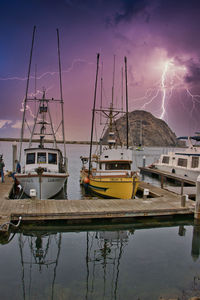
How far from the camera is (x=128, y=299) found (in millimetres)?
7332

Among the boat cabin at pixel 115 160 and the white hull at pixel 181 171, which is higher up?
the boat cabin at pixel 115 160

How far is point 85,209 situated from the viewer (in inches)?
526

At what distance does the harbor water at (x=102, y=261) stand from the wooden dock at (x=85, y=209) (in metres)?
0.79

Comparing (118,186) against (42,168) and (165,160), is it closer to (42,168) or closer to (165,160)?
(42,168)

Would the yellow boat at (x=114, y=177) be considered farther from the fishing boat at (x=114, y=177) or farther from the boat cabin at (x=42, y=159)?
the boat cabin at (x=42, y=159)

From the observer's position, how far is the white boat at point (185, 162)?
29266 mm

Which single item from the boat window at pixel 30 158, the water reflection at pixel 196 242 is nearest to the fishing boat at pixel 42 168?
the boat window at pixel 30 158

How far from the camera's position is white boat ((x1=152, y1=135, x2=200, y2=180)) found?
29.3 meters

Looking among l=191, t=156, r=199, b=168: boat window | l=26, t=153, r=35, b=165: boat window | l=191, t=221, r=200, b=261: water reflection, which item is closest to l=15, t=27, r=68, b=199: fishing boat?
l=26, t=153, r=35, b=165: boat window

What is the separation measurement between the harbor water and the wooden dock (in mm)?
792

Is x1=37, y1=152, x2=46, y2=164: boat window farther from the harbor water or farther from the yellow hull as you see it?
the harbor water

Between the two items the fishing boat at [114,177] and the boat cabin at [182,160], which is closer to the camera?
the fishing boat at [114,177]

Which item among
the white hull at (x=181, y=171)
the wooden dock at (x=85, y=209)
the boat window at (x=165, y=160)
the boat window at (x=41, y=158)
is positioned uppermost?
the boat window at (x=41, y=158)

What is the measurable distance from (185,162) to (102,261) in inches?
949
